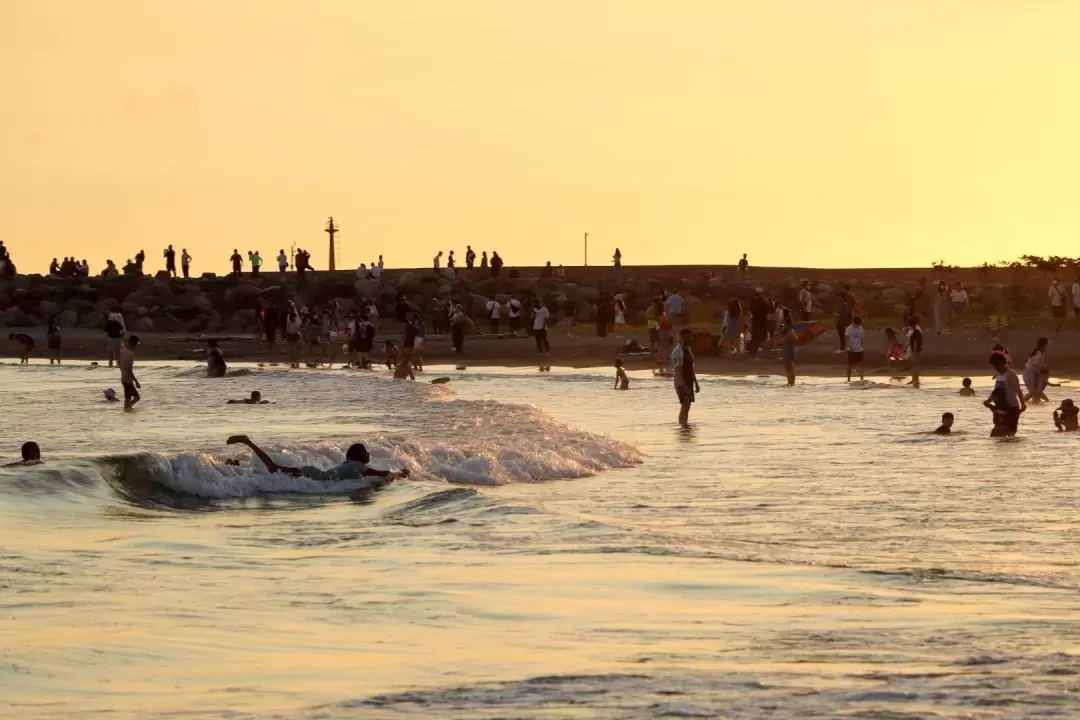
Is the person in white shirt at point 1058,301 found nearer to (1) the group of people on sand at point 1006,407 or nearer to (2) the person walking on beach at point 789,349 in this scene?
(2) the person walking on beach at point 789,349

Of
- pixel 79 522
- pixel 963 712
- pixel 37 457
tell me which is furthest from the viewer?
pixel 37 457

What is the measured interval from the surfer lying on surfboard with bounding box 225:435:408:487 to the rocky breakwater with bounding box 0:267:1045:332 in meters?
42.5

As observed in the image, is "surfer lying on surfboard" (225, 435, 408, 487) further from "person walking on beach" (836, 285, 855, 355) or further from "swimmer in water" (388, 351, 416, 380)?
"person walking on beach" (836, 285, 855, 355)

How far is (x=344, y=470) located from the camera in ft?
59.9

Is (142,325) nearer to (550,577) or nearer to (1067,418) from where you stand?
(1067,418)

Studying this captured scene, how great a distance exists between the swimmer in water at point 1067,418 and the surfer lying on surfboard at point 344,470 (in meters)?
9.43

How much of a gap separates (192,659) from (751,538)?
5582 millimetres

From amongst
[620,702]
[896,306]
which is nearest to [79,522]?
[620,702]

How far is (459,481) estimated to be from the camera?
19641 mm

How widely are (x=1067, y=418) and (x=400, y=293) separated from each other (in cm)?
4482

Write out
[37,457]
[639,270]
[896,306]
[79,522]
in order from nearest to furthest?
[79,522], [37,457], [896,306], [639,270]

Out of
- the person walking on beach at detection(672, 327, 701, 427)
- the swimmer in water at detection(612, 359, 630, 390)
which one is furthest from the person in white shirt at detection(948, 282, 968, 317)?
the person walking on beach at detection(672, 327, 701, 427)

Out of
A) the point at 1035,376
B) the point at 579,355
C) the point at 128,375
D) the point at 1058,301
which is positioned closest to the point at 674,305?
the point at 579,355

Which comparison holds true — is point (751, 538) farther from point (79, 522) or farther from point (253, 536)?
point (79, 522)
